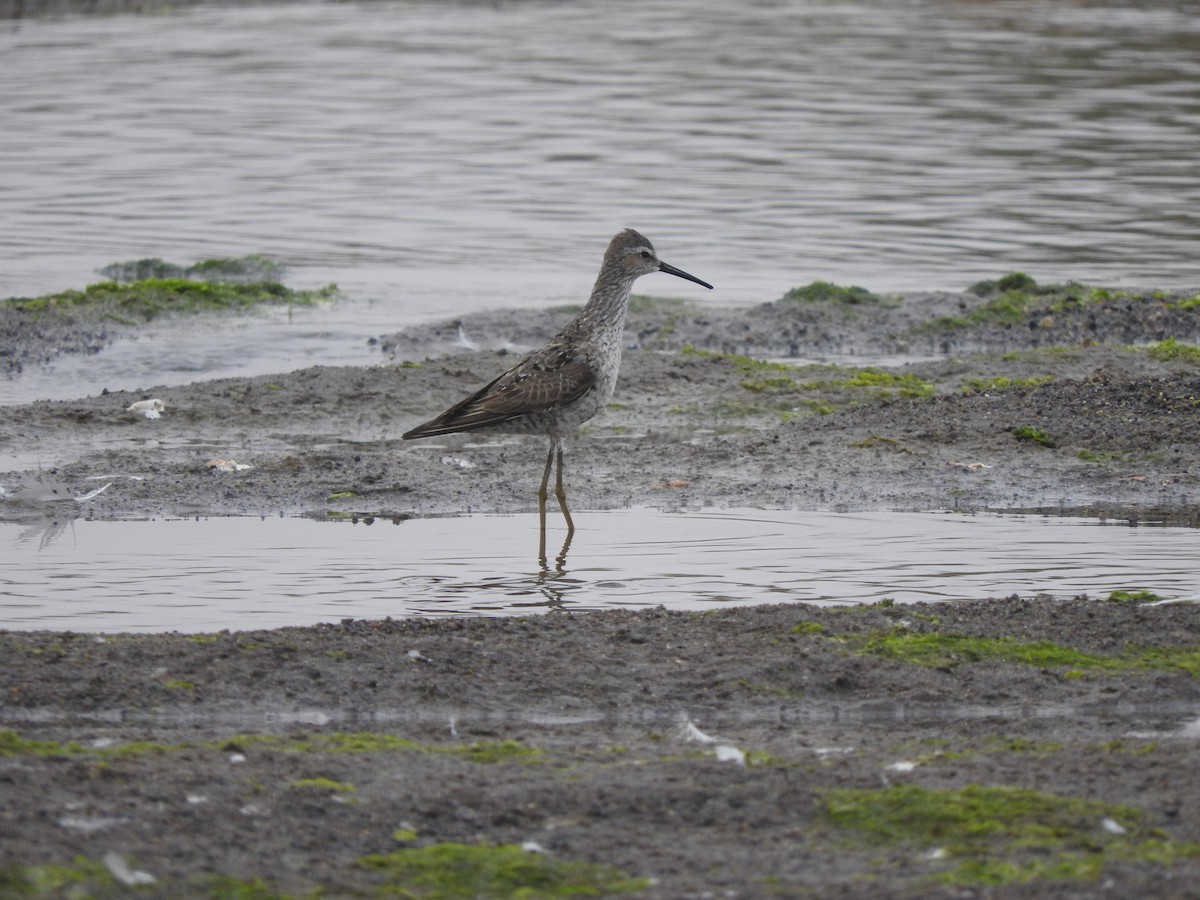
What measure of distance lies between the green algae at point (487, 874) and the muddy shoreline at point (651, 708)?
3cm

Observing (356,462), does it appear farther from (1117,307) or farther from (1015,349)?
(1117,307)

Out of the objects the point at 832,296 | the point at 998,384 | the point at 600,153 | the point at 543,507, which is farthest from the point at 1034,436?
the point at 600,153

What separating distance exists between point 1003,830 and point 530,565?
4272 mm

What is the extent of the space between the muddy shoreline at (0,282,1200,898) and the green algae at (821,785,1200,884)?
0.04 feet

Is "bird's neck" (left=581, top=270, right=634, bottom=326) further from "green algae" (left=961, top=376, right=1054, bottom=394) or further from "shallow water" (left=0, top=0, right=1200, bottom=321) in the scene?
"shallow water" (left=0, top=0, right=1200, bottom=321)

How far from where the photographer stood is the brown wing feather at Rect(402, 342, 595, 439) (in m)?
9.73

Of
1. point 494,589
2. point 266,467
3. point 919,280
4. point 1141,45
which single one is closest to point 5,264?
point 266,467

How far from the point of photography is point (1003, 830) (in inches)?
198

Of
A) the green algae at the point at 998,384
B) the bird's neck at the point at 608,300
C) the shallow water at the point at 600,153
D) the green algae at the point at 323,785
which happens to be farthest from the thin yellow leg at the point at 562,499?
the shallow water at the point at 600,153

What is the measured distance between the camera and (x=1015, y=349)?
13.6 m

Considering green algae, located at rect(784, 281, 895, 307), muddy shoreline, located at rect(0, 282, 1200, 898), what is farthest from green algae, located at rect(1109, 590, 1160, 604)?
green algae, located at rect(784, 281, 895, 307)

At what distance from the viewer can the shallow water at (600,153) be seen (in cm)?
1739

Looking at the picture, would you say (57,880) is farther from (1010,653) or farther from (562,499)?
(562,499)

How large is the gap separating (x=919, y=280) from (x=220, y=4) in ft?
108
